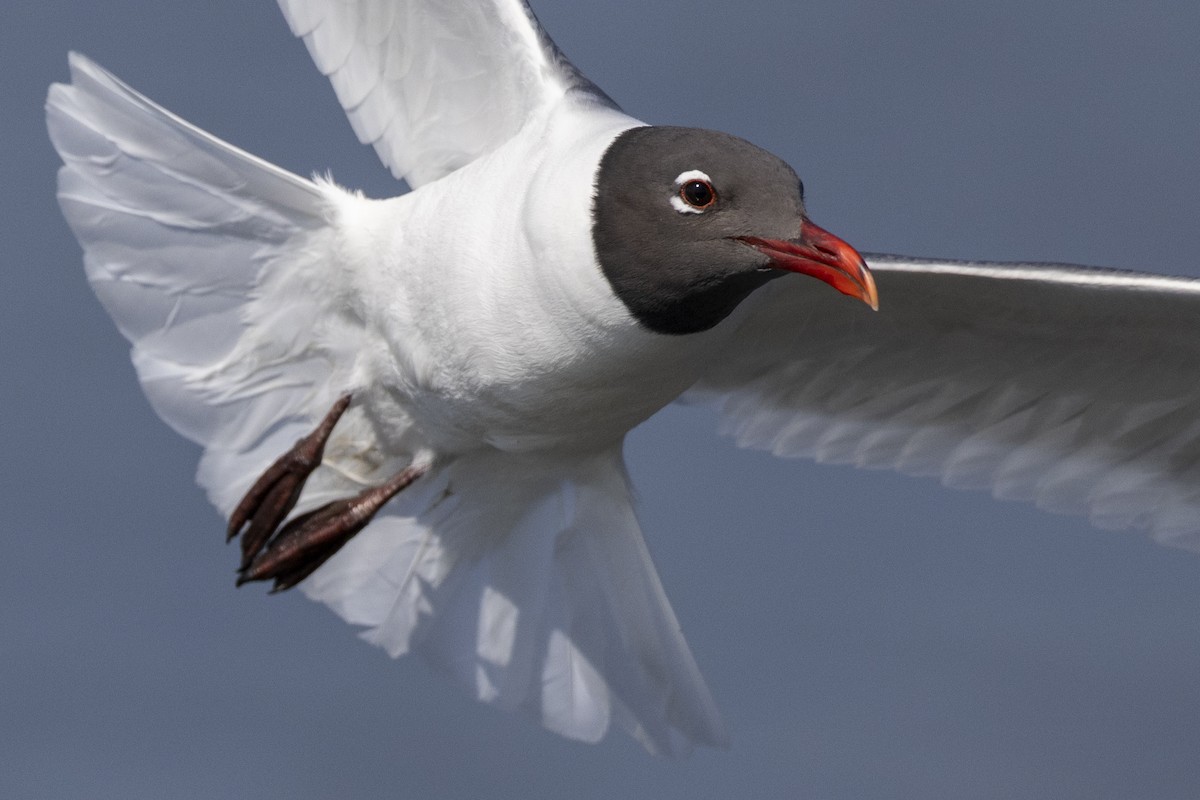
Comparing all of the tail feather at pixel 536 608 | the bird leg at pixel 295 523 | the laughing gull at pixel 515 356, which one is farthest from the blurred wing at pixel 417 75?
the tail feather at pixel 536 608

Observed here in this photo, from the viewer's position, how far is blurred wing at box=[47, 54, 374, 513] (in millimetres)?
5898

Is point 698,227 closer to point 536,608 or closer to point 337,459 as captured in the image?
point 337,459

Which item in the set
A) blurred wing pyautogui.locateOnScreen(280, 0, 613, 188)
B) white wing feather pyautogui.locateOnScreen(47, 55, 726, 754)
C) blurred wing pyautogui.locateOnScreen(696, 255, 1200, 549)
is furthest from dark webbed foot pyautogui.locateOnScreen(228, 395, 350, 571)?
blurred wing pyautogui.locateOnScreen(696, 255, 1200, 549)

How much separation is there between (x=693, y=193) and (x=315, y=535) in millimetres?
1673

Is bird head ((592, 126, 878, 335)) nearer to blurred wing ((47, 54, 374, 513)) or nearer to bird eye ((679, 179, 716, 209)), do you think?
bird eye ((679, 179, 716, 209))

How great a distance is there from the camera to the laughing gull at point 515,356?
530cm

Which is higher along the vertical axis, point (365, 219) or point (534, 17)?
point (534, 17)

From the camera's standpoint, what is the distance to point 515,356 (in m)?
5.31

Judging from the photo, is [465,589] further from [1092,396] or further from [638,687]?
[1092,396]

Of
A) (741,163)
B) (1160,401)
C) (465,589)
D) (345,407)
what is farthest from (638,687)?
(741,163)

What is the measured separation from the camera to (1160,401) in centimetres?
611

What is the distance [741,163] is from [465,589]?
211 centimetres

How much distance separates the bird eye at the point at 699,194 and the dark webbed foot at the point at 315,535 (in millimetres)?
1482

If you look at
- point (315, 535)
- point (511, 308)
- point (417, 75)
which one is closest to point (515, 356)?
point (511, 308)
